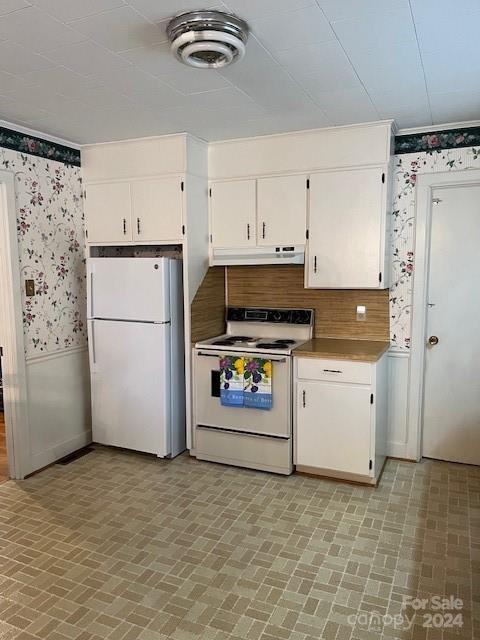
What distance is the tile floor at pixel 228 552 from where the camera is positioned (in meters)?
1.98

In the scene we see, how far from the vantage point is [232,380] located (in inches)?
131

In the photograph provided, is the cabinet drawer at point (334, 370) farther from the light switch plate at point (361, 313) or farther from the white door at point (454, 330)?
the white door at point (454, 330)

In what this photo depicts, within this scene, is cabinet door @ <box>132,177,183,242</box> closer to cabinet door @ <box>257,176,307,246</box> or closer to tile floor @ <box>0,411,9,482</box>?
cabinet door @ <box>257,176,307,246</box>

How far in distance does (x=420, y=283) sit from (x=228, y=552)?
2.18 metres

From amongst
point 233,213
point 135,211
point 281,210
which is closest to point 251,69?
point 281,210

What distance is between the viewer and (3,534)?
104 inches

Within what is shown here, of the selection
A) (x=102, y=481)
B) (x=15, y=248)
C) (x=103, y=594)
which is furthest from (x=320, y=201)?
(x=103, y=594)

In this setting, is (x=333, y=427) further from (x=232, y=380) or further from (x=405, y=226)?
(x=405, y=226)

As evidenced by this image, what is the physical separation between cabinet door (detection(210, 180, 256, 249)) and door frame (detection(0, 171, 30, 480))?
139 centimetres

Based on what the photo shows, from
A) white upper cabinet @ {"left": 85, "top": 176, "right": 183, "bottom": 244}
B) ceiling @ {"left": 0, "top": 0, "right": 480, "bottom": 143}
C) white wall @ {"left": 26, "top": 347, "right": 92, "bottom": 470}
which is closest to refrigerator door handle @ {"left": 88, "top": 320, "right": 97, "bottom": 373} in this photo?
white wall @ {"left": 26, "top": 347, "right": 92, "bottom": 470}

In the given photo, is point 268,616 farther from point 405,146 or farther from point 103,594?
point 405,146

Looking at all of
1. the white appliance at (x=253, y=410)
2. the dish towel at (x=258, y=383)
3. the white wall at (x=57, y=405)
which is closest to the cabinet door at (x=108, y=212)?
the white wall at (x=57, y=405)

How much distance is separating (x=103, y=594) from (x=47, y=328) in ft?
6.39

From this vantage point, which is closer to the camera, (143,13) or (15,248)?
(143,13)
